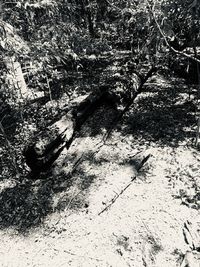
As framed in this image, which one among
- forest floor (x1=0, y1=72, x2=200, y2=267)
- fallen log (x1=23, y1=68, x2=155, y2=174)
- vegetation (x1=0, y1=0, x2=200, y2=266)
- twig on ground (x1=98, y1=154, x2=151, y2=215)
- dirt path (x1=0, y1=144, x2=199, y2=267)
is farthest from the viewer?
fallen log (x1=23, y1=68, x2=155, y2=174)

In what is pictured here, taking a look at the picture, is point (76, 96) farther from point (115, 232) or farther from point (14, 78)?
point (115, 232)

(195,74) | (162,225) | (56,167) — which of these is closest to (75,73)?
(195,74)

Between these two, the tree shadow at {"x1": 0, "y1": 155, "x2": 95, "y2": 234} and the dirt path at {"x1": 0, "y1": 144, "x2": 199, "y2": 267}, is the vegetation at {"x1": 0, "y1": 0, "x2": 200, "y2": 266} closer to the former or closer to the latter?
the tree shadow at {"x1": 0, "y1": 155, "x2": 95, "y2": 234}

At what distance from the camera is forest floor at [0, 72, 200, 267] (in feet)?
17.2

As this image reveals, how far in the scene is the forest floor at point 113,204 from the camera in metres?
5.25

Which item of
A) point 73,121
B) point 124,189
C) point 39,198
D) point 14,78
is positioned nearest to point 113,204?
point 124,189

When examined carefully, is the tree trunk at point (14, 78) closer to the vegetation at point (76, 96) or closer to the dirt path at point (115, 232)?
the vegetation at point (76, 96)

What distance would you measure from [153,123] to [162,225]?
12.1 feet

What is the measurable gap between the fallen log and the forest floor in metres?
0.33

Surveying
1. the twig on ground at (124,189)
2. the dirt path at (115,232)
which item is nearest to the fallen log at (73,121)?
the dirt path at (115,232)

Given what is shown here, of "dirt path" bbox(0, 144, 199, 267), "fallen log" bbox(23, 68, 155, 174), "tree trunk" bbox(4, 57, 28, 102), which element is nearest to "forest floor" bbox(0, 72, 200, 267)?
"dirt path" bbox(0, 144, 199, 267)

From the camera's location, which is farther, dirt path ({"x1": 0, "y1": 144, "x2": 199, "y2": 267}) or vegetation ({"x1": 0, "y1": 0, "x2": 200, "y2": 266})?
vegetation ({"x1": 0, "y1": 0, "x2": 200, "y2": 266})

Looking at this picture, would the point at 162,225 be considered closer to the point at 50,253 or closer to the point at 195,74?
the point at 50,253

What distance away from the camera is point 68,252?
17.5 feet
